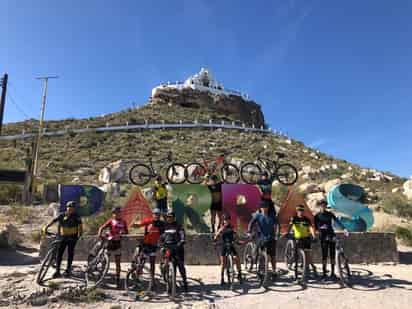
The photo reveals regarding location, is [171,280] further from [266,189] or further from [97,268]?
[266,189]

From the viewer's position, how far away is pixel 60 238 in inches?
309

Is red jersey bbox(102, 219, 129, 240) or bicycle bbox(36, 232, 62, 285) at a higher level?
red jersey bbox(102, 219, 129, 240)

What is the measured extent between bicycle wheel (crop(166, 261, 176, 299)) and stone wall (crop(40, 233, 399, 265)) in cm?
315

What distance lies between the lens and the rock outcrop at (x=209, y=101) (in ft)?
237

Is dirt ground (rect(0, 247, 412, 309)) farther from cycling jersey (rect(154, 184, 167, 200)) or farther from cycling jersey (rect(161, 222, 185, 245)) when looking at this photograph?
cycling jersey (rect(154, 184, 167, 200))

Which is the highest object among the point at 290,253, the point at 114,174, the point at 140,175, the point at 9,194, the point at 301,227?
the point at 114,174

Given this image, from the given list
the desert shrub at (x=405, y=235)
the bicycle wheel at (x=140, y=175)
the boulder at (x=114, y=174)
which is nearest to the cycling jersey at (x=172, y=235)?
the bicycle wheel at (x=140, y=175)

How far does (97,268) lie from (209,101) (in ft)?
224

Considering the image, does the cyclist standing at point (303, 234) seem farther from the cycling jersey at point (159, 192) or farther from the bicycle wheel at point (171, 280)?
the cycling jersey at point (159, 192)

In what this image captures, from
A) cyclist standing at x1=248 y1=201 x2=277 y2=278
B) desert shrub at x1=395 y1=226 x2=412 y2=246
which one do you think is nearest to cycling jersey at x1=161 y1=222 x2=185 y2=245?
cyclist standing at x1=248 y1=201 x2=277 y2=278

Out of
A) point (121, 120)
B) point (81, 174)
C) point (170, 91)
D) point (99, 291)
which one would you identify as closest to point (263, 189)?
point (99, 291)

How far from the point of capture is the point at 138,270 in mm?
7609

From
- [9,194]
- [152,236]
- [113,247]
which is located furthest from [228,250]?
[9,194]

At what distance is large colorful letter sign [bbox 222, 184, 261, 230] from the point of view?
1145 cm
